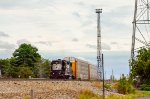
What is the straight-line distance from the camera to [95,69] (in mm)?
80375

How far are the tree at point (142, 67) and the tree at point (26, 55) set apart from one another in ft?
199

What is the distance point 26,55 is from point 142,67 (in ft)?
213

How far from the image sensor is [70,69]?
6169 cm

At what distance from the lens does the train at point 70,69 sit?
58.6 m

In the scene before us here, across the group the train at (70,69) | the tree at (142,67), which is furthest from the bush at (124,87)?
the tree at (142,67)

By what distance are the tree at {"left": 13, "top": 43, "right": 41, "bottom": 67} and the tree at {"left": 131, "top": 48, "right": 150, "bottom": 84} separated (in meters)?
60.7

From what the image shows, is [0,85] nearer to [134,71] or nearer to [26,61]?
[134,71]

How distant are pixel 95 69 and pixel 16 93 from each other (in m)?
52.9

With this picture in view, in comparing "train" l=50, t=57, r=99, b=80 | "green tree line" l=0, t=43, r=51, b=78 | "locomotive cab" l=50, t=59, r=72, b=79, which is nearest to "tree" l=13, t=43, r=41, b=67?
"green tree line" l=0, t=43, r=51, b=78

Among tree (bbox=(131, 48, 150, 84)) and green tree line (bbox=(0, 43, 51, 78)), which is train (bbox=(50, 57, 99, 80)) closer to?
tree (bbox=(131, 48, 150, 84))

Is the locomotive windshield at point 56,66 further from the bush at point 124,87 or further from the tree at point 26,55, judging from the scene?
the tree at point 26,55

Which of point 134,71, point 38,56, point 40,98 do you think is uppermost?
point 38,56

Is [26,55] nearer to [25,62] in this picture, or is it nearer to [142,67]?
[25,62]

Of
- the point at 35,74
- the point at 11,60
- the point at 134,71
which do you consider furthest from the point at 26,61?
the point at 134,71
